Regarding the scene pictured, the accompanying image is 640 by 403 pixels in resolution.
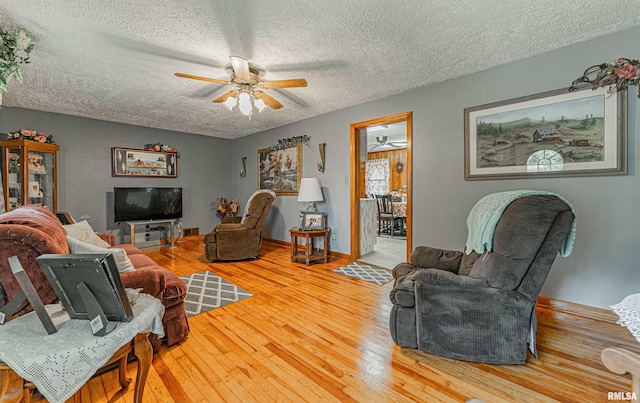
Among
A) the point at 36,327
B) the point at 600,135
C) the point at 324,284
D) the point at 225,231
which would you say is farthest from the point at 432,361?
the point at 225,231

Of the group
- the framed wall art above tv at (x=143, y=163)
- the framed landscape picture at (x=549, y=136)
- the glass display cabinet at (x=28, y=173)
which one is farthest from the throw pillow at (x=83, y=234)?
the framed landscape picture at (x=549, y=136)

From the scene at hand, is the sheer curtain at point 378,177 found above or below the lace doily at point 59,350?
above

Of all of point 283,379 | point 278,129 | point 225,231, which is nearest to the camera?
point 283,379

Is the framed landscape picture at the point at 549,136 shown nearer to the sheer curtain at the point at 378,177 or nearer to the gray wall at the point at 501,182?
the gray wall at the point at 501,182

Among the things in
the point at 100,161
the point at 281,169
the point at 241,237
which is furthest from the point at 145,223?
the point at 281,169

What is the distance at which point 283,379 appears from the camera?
1.63 m

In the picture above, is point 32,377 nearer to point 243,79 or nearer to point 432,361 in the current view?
point 432,361

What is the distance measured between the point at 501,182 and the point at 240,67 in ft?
9.26

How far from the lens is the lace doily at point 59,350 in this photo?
95 cm

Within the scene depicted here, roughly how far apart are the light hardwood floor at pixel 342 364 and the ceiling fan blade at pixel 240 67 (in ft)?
7.27

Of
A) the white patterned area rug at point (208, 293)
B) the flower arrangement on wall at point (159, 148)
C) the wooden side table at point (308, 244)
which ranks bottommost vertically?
the white patterned area rug at point (208, 293)

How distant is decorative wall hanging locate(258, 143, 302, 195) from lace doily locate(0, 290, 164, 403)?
4.09 m

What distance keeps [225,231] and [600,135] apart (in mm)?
4481

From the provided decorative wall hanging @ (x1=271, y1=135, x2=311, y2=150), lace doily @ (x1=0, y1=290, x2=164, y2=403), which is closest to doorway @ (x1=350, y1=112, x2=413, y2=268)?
decorative wall hanging @ (x1=271, y1=135, x2=311, y2=150)
